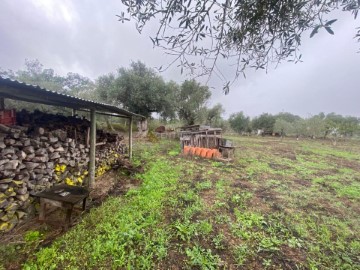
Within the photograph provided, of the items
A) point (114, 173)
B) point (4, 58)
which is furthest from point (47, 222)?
point (4, 58)

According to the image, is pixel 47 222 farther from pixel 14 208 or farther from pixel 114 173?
pixel 114 173

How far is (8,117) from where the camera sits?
3.26 meters

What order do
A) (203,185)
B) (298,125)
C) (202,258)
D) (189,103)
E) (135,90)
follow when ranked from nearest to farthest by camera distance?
(202,258)
(203,185)
(135,90)
(189,103)
(298,125)

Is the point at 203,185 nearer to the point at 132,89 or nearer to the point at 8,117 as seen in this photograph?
the point at 8,117

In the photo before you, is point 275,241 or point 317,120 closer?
point 275,241

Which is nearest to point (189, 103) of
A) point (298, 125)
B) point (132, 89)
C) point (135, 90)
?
point (135, 90)

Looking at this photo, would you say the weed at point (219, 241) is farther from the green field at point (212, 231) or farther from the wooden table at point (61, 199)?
the wooden table at point (61, 199)

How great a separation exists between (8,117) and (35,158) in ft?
3.08

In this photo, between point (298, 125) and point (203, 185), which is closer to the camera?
point (203, 185)

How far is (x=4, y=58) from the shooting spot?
1969 cm

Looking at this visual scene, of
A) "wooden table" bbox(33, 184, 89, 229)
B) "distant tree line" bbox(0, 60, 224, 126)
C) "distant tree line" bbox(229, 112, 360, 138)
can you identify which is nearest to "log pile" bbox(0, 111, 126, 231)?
"wooden table" bbox(33, 184, 89, 229)

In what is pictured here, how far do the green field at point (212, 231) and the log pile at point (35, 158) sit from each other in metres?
0.78

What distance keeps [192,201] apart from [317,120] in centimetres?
3701

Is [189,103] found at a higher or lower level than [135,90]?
lower
